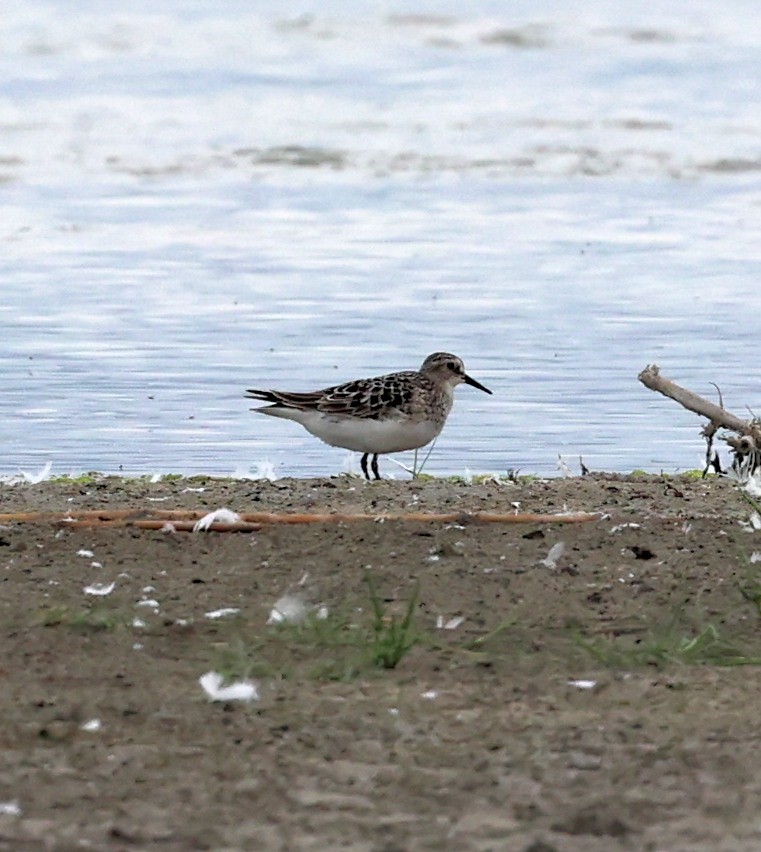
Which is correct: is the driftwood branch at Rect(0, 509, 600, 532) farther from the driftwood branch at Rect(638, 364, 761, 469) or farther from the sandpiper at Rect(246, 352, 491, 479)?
the sandpiper at Rect(246, 352, 491, 479)

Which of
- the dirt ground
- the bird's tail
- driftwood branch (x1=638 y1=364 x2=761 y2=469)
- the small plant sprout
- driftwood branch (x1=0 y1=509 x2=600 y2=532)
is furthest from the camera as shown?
the bird's tail

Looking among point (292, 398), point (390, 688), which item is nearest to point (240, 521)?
point (390, 688)

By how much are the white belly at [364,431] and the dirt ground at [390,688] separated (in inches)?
107

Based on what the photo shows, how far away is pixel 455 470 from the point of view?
1041 centimetres

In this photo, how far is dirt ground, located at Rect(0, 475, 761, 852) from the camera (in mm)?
4457

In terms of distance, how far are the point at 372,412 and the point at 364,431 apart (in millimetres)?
120

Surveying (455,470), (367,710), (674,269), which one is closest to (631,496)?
(455,470)

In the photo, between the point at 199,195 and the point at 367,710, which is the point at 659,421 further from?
the point at 199,195

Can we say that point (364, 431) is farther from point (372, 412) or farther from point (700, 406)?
point (700, 406)

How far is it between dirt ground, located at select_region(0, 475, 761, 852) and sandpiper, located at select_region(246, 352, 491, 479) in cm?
274

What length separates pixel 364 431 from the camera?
1017 centimetres

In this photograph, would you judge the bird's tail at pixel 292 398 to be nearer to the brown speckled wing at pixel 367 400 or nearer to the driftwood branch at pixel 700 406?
the brown speckled wing at pixel 367 400

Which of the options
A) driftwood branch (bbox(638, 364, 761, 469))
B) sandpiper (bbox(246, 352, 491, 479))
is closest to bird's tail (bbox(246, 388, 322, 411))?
sandpiper (bbox(246, 352, 491, 479))

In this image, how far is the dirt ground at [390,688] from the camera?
446 centimetres
